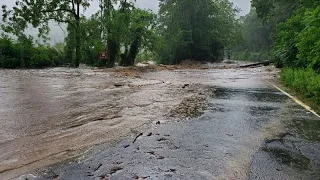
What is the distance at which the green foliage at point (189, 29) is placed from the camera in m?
51.7

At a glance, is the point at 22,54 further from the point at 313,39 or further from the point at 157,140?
the point at 157,140

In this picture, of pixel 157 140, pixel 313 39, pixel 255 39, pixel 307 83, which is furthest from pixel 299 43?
pixel 255 39

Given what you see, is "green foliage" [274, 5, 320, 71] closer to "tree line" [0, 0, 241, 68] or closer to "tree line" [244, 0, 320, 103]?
"tree line" [244, 0, 320, 103]

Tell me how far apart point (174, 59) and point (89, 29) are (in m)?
18.6

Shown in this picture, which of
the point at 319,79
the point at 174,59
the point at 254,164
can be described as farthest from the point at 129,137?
the point at 174,59

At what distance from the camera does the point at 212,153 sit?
15.9 ft

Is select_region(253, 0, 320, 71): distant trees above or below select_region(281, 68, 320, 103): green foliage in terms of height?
above

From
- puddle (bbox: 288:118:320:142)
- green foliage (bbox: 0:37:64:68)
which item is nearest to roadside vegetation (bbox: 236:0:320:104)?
puddle (bbox: 288:118:320:142)

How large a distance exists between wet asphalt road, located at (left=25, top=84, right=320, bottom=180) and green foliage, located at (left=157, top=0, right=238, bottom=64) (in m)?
44.0

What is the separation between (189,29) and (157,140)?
4806 cm

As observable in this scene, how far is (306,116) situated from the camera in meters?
7.94

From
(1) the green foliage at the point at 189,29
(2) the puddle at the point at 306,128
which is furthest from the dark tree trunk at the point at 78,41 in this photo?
(2) the puddle at the point at 306,128

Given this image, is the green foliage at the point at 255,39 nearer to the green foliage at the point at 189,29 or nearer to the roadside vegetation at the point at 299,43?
the green foliage at the point at 189,29

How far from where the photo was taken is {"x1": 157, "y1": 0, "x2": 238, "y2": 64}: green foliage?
2036 inches
